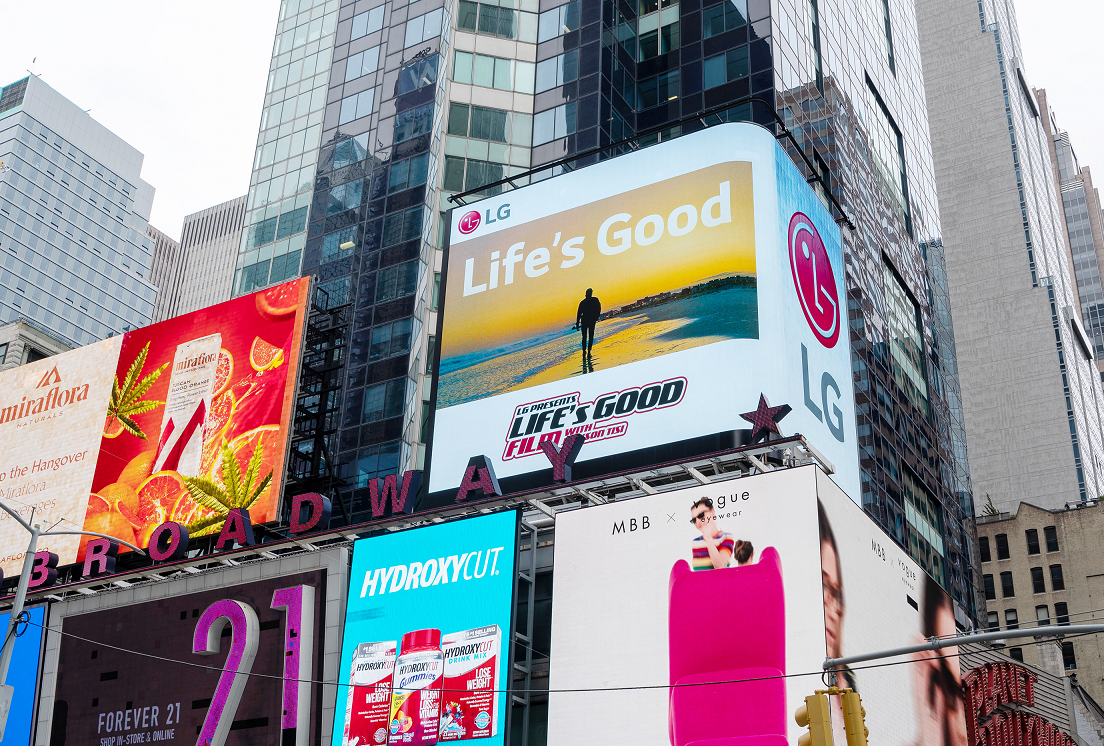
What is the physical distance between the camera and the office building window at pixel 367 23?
73062 millimetres

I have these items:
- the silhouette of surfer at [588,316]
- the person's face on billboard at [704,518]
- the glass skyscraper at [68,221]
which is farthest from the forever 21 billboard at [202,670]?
the glass skyscraper at [68,221]

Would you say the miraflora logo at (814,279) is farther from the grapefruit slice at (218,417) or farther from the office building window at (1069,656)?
the office building window at (1069,656)

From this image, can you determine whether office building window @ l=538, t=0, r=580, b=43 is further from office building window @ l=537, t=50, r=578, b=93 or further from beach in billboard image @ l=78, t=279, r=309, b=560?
beach in billboard image @ l=78, t=279, r=309, b=560

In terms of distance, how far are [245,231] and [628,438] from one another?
3977 cm

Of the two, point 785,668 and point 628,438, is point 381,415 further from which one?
point 785,668

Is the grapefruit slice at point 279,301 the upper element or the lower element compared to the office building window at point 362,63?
lower

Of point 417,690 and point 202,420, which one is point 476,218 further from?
point 417,690

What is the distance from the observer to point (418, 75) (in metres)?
68.1

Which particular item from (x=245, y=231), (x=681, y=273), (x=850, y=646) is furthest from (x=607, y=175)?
(x=245, y=231)

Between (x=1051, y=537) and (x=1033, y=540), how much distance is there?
1.45 meters

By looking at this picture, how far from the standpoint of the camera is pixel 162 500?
49.1 metres

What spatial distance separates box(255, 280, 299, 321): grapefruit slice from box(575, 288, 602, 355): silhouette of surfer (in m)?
13.5

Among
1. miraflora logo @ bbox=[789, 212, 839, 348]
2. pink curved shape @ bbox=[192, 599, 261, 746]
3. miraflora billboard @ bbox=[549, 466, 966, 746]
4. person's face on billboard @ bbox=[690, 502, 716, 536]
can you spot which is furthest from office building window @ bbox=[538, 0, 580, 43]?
person's face on billboard @ bbox=[690, 502, 716, 536]

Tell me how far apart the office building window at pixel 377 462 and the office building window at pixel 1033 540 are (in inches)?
2562
